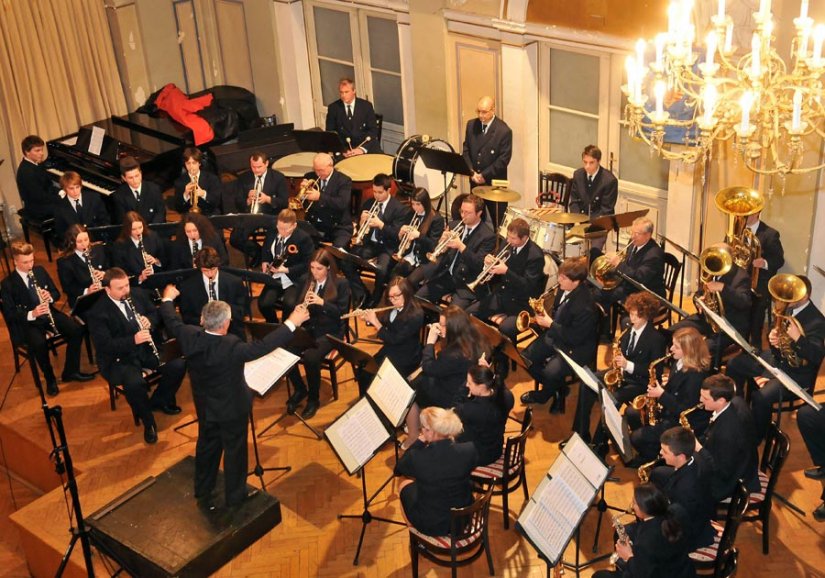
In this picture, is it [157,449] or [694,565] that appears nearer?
[694,565]

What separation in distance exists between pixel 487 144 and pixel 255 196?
243cm

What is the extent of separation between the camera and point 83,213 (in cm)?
982

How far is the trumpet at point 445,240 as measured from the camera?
8562 millimetres

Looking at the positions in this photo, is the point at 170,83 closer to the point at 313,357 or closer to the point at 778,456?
the point at 313,357

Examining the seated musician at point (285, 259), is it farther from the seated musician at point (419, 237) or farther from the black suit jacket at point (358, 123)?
the black suit jacket at point (358, 123)

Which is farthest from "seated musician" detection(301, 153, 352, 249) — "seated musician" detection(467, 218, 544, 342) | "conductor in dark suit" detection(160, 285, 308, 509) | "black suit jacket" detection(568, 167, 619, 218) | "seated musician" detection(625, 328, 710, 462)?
"seated musician" detection(625, 328, 710, 462)

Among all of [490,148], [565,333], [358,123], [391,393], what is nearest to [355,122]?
[358,123]

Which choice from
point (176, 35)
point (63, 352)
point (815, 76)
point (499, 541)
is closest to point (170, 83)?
point (176, 35)

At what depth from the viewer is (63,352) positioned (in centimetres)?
934

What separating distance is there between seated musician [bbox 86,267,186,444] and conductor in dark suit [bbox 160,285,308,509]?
3.79 ft

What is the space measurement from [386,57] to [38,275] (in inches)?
202

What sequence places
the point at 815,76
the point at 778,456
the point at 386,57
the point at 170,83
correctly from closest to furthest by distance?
1. the point at 815,76
2. the point at 778,456
3. the point at 386,57
4. the point at 170,83

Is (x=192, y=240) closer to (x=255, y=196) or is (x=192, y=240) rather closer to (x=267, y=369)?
(x=255, y=196)

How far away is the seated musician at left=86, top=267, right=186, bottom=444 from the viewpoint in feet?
25.1
